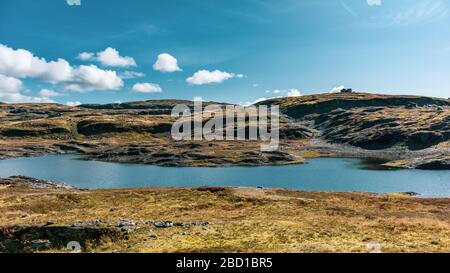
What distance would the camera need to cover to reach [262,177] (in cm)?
14575

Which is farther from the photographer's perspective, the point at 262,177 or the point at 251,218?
the point at 262,177

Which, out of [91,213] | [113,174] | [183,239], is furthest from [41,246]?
[113,174]

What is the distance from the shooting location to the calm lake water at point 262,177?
124 meters

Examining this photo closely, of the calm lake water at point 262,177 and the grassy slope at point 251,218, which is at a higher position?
the grassy slope at point 251,218

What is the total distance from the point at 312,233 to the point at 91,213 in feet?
99.6

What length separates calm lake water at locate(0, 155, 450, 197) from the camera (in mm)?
124250

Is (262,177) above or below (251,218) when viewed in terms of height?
below

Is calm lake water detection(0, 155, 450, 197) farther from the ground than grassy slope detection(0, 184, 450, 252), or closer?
closer

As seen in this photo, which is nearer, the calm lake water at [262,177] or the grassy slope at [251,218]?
the grassy slope at [251,218]

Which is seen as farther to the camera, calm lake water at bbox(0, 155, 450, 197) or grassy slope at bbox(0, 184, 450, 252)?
calm lake water at bbox(0, 155, 450, 197)
